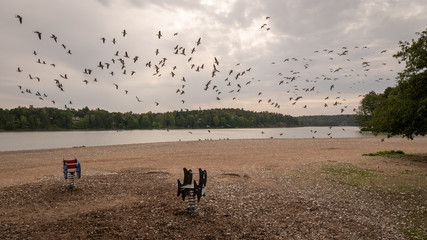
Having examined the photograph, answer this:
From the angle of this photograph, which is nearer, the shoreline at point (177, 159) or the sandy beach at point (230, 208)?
the sandy beach at point (230, 208)

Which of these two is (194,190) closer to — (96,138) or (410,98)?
(410,98)

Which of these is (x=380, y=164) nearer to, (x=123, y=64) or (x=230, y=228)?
(x=230, y=228)

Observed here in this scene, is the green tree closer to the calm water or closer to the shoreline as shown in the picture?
the shoreline

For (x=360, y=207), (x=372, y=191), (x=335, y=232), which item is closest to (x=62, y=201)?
(x=335, y=232)

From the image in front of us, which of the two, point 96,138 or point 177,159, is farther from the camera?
point 96,138

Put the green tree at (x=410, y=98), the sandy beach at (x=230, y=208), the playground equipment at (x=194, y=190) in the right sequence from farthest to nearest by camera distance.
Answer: the green tree at (x=410, y=98) < the playground equipment at (x=194, y=190) < the sandy beach at (x=230, y=208)

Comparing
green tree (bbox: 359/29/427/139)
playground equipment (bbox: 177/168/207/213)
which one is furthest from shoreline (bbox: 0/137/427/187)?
playground equipment (bbox: 177/168/207/213)

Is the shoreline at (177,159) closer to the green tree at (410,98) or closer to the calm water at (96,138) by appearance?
the green tree at (410,98)

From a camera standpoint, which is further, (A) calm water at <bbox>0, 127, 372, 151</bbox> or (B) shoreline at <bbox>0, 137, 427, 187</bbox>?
(A) calm water at <bbox>0, 127, 372, 151</bbox>

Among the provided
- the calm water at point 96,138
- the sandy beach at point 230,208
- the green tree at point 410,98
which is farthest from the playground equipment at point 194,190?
the calm water at point 96,138

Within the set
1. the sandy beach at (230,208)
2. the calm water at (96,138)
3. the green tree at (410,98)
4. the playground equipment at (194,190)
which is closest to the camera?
the sandy beach at (230,208)

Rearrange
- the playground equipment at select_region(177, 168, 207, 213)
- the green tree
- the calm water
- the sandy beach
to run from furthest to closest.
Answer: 1. the calm water
2. the green tree
3. the playground equipment at select_region(177, 168, 207, 213)
4. the sandy beach

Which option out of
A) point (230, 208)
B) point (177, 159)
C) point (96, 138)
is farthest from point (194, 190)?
point (96, 138)

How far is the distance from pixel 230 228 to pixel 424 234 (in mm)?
7865
